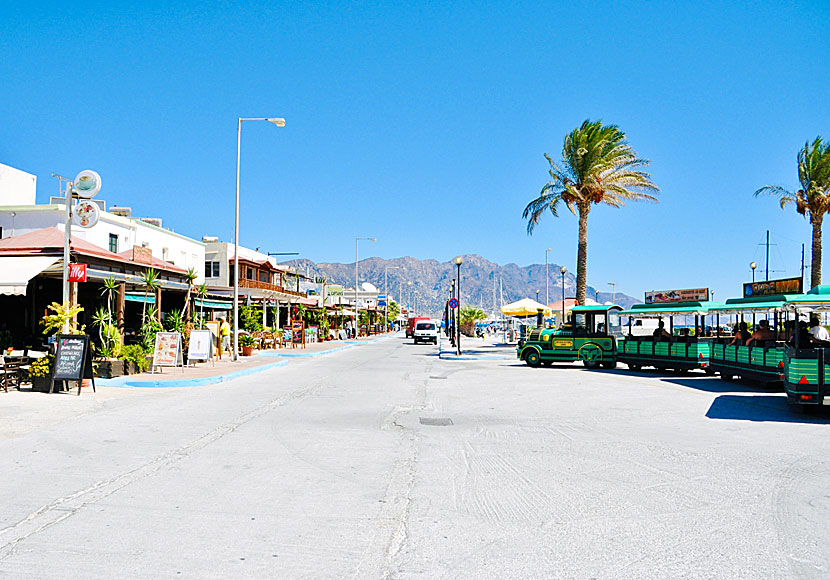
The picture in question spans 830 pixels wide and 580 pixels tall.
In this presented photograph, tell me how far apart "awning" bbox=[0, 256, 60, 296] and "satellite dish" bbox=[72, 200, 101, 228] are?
2.09 m

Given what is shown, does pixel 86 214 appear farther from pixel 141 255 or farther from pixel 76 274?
pixel 141 255

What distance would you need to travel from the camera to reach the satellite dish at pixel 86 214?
58.8ft

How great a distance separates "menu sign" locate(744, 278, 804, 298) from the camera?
20141 millimetres

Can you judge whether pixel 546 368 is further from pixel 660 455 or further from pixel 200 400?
pixel 660 455

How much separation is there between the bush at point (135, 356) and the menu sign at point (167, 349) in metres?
0.37

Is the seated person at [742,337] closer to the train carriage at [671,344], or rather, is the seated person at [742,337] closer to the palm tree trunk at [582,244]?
the train carriage at [671,344]

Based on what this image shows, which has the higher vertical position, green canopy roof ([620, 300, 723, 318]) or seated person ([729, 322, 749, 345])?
green canopy roof ([620, 300, 723, 318])

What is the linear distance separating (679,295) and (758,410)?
1829cm

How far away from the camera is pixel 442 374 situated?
23891mm

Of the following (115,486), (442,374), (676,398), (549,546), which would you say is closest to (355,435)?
(115,486)

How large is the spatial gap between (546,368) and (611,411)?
526 inches

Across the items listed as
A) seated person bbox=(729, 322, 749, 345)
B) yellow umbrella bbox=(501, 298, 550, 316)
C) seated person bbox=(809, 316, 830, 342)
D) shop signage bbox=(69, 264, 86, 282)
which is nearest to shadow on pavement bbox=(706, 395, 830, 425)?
seated person bbox=(809, 316, 830, 342)

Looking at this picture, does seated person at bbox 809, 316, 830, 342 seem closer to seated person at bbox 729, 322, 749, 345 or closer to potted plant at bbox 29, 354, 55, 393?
seated person at bbox 729, 322, 749, 345

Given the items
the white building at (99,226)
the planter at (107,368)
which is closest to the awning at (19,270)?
the planter at (107,368)
